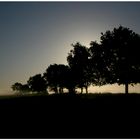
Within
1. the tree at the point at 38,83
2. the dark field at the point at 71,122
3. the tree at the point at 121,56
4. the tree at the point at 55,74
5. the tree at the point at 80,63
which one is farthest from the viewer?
the tree at the point at 38,83

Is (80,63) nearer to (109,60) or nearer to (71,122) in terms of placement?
(109,60)

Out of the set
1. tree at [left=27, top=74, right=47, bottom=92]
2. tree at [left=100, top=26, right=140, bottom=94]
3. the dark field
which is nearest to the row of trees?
tree at [left=100, top=26, right=140, bottom=94]

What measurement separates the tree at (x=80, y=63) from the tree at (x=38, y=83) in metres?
70.2

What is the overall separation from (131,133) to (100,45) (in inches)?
1940

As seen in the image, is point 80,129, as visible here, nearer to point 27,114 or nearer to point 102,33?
point 27,114

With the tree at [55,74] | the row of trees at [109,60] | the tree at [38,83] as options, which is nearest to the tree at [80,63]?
the row of trees at [109,60]

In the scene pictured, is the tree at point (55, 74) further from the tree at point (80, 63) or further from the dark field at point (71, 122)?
the dark field at point (71, 122)

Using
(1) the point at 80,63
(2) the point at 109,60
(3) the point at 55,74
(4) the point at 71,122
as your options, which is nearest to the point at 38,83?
(3) the point at 55,74

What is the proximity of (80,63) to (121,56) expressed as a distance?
592 inches

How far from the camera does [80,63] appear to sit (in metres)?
73.1

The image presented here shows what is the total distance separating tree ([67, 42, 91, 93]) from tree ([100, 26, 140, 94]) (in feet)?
26.7

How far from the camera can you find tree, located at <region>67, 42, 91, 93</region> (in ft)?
236

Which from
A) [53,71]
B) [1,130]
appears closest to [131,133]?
[1,130]

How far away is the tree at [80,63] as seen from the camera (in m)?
72.0
